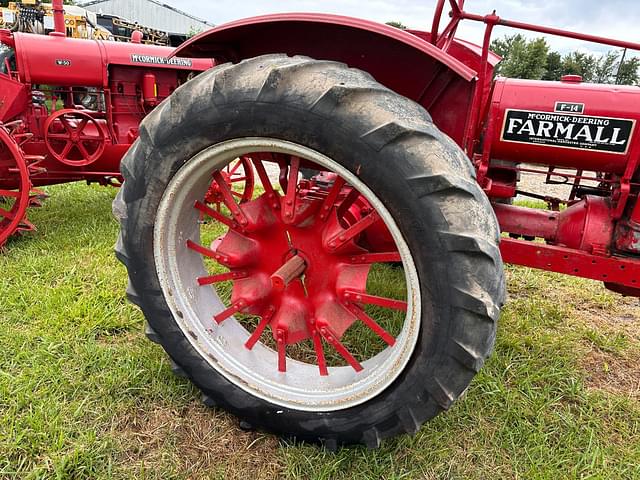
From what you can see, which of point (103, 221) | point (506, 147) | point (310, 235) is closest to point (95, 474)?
point (310, 235)

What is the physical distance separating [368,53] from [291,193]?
1.89ft

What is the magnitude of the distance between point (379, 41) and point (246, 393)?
4.30 ft

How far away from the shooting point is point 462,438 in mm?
1786

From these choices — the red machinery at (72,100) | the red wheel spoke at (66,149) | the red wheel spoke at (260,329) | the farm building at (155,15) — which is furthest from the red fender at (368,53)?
the farm building at (155,15)

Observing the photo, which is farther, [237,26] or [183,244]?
[183,244]

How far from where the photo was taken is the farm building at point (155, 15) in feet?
118

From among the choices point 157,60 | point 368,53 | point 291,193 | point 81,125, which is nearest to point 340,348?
point 291,193

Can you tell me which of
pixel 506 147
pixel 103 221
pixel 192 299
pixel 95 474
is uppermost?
pixel 506 147

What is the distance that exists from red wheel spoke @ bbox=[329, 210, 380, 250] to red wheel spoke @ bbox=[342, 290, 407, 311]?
0.17 meters

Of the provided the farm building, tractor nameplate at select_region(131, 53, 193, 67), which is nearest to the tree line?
tractor nameplate at select_region(131, 53, 193, 67)

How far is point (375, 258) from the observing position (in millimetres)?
1589

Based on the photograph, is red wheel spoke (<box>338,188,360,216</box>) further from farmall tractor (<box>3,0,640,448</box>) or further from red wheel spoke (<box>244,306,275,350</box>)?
red wheel spoke (<box>244,306,275,350</box>)

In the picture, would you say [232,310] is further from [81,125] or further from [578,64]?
[578,64]

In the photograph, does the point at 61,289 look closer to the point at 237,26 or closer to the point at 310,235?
the point at 310,235
